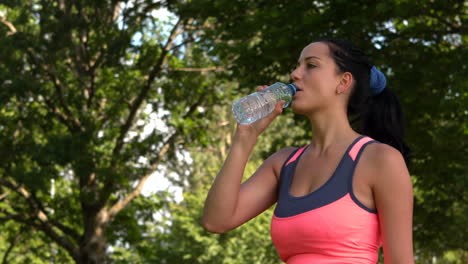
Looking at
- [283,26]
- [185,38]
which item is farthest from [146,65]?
[283,26]

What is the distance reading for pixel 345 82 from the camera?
2.88 m

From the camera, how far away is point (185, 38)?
61.1 ft

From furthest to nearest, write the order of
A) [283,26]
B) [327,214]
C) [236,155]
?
[283,26] → [236,155] → [327,214]

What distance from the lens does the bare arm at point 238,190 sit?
112 inches

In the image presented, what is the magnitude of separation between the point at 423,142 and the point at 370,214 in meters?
9.89

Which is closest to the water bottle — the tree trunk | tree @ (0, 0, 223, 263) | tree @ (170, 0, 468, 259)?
tree @ (170, 0, 468, 259)

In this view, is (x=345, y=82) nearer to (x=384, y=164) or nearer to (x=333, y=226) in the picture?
(x=384, y=164)

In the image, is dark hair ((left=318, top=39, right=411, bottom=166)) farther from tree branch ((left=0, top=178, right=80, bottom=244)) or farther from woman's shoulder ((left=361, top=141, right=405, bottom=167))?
tree branch ((left=0, top=178, right=80, bottom=244))

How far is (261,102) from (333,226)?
624mm

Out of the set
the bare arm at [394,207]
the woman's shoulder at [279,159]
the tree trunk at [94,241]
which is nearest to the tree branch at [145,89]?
the tree trunk at [94,241]

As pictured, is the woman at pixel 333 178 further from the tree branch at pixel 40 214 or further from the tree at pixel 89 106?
the tree branch at pixel 40 214

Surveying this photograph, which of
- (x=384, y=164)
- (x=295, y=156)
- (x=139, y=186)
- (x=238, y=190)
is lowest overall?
(x=384, y=164)

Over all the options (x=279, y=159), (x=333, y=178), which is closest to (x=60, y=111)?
(x=279, y=159)

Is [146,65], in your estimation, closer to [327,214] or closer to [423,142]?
[423,142]
